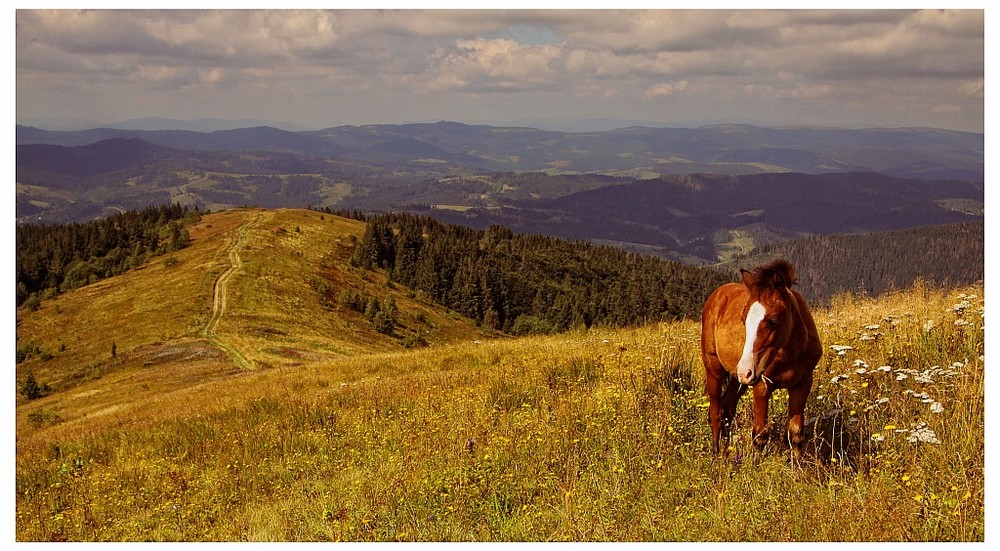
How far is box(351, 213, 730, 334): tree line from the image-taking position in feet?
351

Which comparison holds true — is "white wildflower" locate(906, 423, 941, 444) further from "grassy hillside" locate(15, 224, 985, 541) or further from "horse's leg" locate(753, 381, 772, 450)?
"horse's leg" locate(753, 381, 772, 450)

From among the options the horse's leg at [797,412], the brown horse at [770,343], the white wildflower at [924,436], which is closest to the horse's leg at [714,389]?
the brown horse at [770,343]

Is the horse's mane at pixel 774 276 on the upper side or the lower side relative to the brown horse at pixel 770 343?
upper

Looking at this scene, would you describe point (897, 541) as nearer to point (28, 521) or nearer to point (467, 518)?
Result: point (467, 518)

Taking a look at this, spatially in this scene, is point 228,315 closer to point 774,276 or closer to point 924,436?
point 774,276

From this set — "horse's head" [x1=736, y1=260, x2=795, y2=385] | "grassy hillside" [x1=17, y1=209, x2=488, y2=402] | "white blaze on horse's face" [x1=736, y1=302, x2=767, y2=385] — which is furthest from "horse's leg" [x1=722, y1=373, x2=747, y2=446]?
"grassy hillside" [x1=17, y1=209, x2=488, y2=402]

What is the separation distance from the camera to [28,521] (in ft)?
25.7

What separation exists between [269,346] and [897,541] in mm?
41738

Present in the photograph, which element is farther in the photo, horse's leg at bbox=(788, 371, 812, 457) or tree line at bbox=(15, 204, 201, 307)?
tree line at bbox=(15, 204, 201, 307)

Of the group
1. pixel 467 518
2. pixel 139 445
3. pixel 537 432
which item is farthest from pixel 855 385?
pixel 139 445

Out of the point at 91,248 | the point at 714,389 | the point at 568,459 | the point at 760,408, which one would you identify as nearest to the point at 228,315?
the point at 568,459

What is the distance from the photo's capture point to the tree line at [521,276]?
4215 inches

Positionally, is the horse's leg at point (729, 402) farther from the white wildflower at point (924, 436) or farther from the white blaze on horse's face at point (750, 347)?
the white wildflower at point (924, 436)

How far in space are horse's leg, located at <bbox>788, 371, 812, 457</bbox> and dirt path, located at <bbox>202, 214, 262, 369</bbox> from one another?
35324mm
